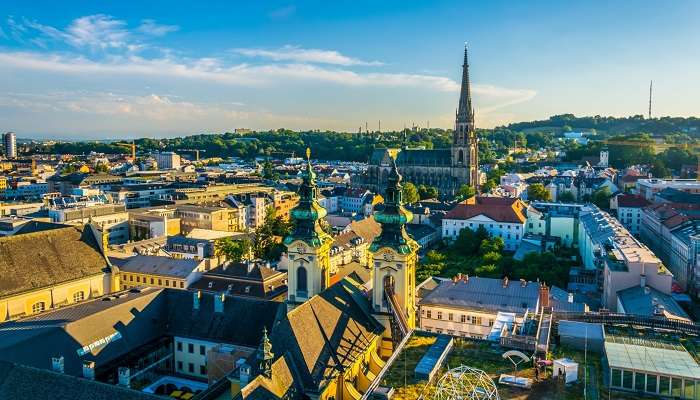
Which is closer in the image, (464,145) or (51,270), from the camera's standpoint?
(51,270)

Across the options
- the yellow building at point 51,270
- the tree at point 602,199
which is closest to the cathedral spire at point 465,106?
the tree at point 602,199

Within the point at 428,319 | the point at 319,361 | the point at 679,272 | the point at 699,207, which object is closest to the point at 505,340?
the point at 319,361

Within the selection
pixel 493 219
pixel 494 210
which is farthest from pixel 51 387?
pixel 494 210

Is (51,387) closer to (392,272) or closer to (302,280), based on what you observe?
(302,280)

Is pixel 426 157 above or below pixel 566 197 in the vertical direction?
above

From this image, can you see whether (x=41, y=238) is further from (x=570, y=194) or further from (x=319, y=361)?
(x=570, y=194)
